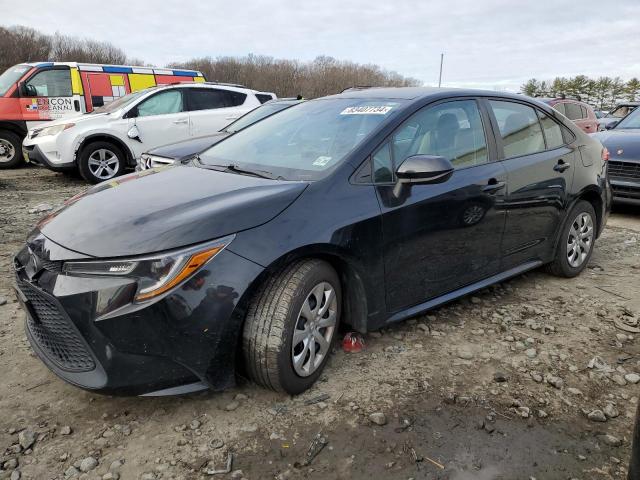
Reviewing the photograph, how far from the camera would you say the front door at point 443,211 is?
279 centimetres

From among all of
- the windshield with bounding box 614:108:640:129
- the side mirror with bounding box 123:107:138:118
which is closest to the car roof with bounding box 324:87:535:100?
the windshield with bounding box 614:108:640:129

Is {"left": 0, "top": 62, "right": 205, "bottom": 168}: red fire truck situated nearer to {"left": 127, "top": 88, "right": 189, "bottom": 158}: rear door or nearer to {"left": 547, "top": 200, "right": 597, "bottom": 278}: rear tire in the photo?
{"left": 127, "top": 88, "right": 189, "bottom": 158}: rear door

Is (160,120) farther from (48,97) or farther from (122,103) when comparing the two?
(48,97)

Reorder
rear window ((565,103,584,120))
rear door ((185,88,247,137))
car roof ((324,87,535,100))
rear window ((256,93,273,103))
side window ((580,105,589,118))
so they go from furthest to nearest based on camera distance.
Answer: side window ((580,105,589,118)), rear window ((565,103,584,120)), rear window ((256,93,273,103)), rear door ((185,88,247,137)), car roof ((324,87,535,100))

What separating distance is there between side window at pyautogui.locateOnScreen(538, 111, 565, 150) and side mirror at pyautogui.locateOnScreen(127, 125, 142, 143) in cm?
665

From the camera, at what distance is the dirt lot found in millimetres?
2092

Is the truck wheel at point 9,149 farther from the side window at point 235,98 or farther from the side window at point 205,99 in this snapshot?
the side window at point 235,98

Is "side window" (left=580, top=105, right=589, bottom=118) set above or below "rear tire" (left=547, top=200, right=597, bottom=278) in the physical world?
above

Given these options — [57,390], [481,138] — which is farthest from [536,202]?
[57,390]

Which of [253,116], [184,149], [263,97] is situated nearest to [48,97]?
[263,97]

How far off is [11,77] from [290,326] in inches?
403

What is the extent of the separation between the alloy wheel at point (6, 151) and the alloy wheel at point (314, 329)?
960 cm

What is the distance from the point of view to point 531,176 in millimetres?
3598

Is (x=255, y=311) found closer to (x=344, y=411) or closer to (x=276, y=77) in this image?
(x=344, y=411)
